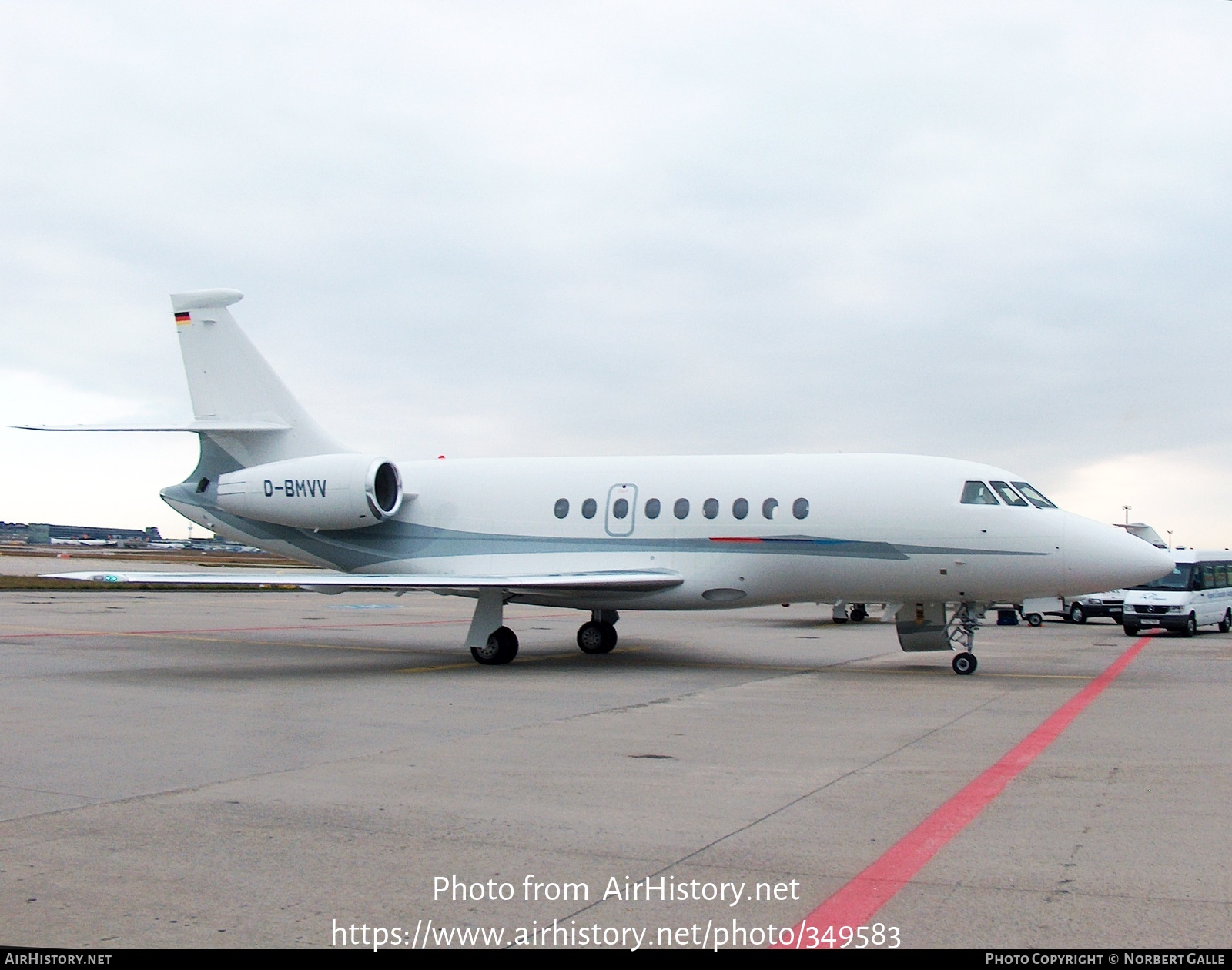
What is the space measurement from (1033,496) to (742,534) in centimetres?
435

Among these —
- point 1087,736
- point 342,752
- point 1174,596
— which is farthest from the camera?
point 1174,596

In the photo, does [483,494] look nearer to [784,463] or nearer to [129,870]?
[784,463]

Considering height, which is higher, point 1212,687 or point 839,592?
point 839,592

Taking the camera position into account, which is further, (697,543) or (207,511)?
(207,511)

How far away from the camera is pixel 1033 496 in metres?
16.4

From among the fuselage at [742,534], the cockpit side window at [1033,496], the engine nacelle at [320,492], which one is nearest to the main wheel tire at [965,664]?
the fuselage at [742,534]

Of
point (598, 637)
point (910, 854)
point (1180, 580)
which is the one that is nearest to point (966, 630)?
point (598, 637)

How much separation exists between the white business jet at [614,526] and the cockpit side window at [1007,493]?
27 mm

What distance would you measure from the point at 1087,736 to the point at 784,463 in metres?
8.05

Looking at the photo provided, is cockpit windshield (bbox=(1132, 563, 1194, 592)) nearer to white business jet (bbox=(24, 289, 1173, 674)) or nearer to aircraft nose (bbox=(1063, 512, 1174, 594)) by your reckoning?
white business jet (bbox=(24, 289, 1173, 674))

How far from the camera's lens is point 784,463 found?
17828 mm

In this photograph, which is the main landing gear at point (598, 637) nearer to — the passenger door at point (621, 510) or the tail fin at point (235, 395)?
the passenger door at point (621, 510)

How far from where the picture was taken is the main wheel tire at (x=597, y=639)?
19828 mm

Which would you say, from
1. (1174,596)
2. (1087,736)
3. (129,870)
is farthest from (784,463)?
(1174,596)
